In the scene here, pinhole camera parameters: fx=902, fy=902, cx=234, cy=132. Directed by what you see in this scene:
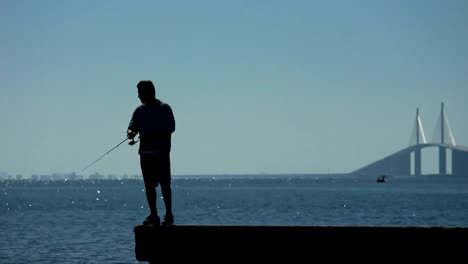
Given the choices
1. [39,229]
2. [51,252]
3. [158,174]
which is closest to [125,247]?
[51,252]

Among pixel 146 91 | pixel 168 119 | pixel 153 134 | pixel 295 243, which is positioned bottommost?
pixel 295 243

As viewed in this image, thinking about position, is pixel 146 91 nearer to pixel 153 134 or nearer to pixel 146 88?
pixel 146 88

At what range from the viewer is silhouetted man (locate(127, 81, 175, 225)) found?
10.1 meters

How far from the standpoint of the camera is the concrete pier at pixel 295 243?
8.71 metres

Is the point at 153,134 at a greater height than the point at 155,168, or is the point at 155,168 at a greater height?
the point at 153,134

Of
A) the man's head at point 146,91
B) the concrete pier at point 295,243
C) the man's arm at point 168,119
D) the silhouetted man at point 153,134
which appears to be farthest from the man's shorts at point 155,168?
the concrete pier at point 295,243

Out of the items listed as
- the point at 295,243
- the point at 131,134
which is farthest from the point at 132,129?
the point at 295,243

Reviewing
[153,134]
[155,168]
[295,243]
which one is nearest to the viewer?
[295,243]

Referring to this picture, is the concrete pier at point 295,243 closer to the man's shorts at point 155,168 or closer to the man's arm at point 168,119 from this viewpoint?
the man's shorts at point 155,168

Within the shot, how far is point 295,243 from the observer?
29.5 feet

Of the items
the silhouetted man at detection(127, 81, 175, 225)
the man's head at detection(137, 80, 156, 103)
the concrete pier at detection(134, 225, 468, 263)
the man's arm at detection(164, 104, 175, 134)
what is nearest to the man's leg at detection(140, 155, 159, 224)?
the silhouetted man at detection(127, 81, 175, 225)

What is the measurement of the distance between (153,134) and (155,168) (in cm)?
40

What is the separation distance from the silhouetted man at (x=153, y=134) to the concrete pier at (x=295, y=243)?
30.7 inches

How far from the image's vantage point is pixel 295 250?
354 inches
